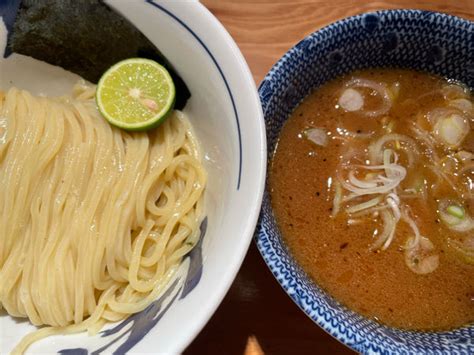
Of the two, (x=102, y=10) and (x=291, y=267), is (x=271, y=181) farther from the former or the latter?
(x=102, y=10)

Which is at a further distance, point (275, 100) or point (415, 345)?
point (275, 100)

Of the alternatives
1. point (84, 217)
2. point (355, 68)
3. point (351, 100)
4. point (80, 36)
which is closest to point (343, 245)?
point (351, 100)

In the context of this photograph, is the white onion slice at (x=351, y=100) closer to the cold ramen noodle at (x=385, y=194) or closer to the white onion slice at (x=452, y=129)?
the cold ramen noodle at (x=385, y=194)

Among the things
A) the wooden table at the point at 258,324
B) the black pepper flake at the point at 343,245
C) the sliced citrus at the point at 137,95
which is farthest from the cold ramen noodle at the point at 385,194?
the sliced citrus at the point at 137,95

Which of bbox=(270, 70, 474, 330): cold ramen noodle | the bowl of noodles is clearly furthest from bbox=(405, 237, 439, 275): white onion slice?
the bowl of noodles

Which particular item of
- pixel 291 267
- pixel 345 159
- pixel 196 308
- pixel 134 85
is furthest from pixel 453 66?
pixel 196 308
